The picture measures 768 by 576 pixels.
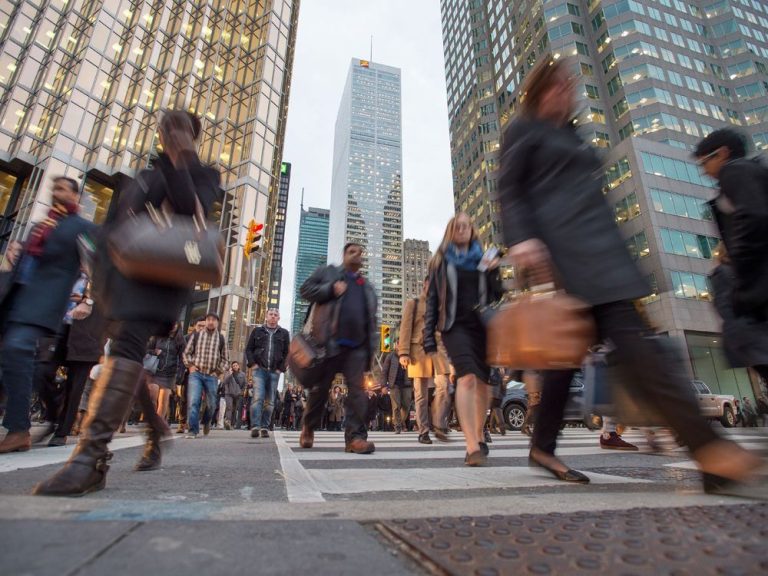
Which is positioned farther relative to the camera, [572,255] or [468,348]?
[468,348]

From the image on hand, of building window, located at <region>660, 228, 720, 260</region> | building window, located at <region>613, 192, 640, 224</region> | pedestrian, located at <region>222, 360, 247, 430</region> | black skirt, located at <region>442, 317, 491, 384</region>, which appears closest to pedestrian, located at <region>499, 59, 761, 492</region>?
black skirt, located at <region>442, 317, 491, 384</region>

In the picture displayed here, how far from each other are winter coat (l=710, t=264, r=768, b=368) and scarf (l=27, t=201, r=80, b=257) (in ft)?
16.2

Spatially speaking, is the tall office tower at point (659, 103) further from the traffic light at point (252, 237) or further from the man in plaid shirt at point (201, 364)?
the man in plaid shirt at point (201, 364)

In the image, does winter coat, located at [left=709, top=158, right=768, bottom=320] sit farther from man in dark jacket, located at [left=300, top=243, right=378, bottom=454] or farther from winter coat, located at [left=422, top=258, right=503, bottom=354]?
man in dark jacket, located at [left=300, top=243, right=378, bottom=454]

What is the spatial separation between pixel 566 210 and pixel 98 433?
94.9 inches

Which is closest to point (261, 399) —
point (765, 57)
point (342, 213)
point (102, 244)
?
point (102, 244)

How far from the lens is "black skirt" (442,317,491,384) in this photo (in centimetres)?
339

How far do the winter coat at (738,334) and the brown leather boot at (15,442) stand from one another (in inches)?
203

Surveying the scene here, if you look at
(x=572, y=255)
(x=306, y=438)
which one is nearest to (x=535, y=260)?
(x=572, y=255)

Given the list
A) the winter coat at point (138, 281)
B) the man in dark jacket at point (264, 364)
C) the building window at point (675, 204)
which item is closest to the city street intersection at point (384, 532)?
the winter coat at point (138, 281)

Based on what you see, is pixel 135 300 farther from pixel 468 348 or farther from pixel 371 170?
pixel 371 170

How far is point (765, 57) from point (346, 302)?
69.3 meters

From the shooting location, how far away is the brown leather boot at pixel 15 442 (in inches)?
131

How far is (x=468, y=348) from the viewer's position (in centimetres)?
346
